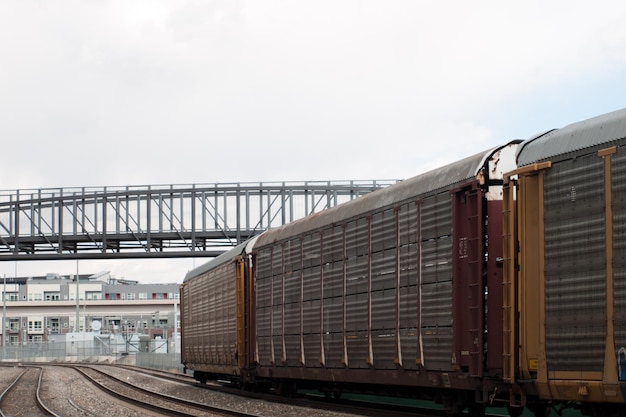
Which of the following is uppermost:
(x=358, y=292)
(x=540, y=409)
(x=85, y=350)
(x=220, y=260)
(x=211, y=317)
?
(x=220, y=260)

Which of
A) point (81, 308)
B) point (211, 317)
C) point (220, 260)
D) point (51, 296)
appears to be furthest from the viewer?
point (51, 296)

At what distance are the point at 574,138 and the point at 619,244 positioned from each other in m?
1.64

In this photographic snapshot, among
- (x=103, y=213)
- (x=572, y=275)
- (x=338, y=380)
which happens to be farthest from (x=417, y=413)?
(x=103, y=213)

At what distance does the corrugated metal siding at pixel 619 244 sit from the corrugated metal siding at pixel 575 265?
215 mm

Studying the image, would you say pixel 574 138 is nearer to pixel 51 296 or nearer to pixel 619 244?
pixel 619 244

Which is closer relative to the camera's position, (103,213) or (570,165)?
(570,165)

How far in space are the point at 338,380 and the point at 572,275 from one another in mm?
8108

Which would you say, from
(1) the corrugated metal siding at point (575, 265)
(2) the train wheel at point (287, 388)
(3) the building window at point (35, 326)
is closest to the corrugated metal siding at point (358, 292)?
(2) the train wheel at point (287, 388)

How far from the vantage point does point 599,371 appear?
33.9ft

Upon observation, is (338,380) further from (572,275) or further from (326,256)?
(572,275)

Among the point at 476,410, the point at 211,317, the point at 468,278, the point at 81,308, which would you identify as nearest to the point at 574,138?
the point at 468,278

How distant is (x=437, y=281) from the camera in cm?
1421

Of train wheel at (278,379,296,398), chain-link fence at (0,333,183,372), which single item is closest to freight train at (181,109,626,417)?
train wheel at (278,379,296,398)

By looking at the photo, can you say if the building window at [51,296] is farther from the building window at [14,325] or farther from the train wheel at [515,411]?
the train wheel at [515,411]
